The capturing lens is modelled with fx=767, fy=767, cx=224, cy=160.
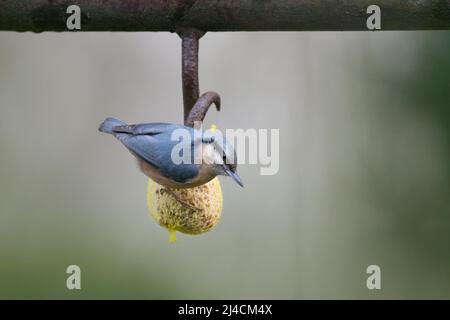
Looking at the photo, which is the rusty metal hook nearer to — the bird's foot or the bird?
the bird

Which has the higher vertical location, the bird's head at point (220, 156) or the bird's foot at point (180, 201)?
the bird's head at point (220, 156)

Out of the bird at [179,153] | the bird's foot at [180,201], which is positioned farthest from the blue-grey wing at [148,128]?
the bird's foot at [180,201]

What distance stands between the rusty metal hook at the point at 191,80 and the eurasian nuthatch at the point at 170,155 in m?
0.08

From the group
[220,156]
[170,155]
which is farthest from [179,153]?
[220,156]

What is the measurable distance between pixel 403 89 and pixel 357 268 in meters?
0.74

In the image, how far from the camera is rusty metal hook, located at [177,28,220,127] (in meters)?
1.54

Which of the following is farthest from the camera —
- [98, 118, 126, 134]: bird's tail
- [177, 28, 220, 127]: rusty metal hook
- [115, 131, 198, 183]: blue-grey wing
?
[98, 118, 126, 134]: bird's tail

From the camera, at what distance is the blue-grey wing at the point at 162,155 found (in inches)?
70.4

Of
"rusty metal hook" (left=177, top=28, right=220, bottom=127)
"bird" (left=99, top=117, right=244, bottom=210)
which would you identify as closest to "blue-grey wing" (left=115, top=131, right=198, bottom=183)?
"bird" (left=99, top=117, right=244, bottom=210)

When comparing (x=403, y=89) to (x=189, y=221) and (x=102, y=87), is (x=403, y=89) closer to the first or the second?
(x=102, y=87)

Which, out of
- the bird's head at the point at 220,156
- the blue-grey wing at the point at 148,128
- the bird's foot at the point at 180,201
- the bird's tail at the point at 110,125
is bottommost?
the bird's foot at the point at 180,201

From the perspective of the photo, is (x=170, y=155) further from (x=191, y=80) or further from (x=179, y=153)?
(x=191, y=80)

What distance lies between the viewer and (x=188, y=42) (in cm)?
158

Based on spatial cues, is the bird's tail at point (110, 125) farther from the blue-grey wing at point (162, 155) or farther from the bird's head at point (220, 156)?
the bird's head at point (220, 156)
